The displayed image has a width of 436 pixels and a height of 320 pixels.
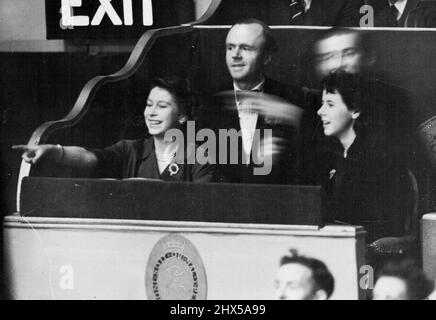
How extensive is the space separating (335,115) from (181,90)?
0.75 m

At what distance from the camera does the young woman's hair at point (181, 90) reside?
3.96 metres

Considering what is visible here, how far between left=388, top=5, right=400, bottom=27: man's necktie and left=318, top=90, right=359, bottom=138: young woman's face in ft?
1.34

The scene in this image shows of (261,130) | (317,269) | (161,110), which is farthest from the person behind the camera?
(161,110)

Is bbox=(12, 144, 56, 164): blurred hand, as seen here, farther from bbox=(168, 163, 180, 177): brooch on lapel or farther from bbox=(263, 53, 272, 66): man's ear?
bbox=(263, 53, 272, 66): man's ear

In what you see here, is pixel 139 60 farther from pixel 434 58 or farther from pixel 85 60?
pixel 434 58

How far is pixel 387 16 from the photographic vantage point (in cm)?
384

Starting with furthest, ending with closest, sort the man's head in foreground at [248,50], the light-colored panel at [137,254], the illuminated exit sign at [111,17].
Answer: the illuminated exit sign at [111,17], the man's head in foreground at [248,50], the light-colored panel at [137,254]

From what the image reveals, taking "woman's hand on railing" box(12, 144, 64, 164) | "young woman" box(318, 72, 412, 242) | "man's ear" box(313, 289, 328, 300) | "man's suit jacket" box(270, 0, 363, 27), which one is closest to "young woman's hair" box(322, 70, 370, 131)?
"young woman" box(318, 72, 412, 242)

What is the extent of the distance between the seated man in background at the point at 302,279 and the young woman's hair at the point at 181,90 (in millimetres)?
848

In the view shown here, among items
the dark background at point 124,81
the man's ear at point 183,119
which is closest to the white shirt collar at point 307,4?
the dark background at point 124,81

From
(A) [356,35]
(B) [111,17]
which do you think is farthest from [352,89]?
(B) [111,17]

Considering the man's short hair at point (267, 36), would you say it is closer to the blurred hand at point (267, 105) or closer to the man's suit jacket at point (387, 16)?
the blurred hand at point (267, 105)

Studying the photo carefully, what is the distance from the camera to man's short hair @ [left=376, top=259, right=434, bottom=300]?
12.5ft

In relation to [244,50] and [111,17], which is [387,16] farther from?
[111,17]
